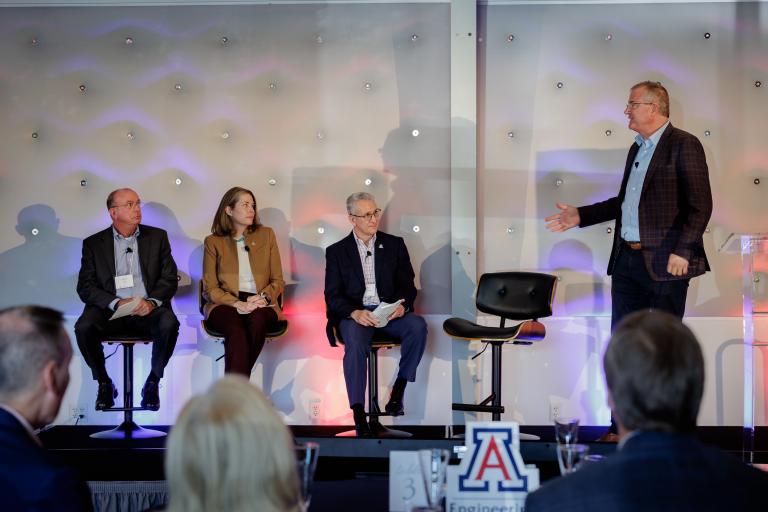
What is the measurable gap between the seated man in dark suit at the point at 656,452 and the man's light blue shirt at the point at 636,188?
331cm

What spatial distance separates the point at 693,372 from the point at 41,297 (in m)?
5.45

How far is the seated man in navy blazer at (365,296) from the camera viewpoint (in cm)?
536

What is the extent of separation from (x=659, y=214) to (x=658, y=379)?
3.36 metres

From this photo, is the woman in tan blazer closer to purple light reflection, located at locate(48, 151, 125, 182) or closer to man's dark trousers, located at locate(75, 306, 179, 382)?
man's dark trousers, located at locate(75, 306, 179, 382)

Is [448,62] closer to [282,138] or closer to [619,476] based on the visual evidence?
[282,138]

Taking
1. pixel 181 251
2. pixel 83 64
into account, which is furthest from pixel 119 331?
pixel 83 64

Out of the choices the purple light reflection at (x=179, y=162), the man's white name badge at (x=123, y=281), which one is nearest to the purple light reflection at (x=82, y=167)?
the purple light reflection at (x=179, y=162)

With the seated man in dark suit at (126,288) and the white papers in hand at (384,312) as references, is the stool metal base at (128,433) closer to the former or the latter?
the seated man in dark suit at (126,288)

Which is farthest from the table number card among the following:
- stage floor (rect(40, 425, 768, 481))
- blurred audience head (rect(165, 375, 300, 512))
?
stage floor (rect(40, 425, 768, 481))

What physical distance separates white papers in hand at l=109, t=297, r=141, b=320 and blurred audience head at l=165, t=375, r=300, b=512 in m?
4.12

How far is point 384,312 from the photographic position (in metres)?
5.37

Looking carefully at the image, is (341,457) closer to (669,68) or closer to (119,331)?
(119,331)

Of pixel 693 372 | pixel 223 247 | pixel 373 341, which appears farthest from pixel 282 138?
pixel 693 372

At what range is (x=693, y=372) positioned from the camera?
1.64 metres
